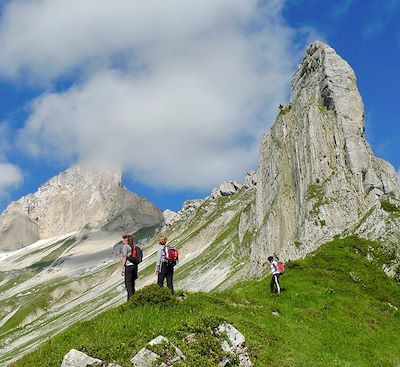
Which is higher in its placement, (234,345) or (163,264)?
(163,264)

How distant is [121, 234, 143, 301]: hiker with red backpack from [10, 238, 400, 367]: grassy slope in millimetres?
3348

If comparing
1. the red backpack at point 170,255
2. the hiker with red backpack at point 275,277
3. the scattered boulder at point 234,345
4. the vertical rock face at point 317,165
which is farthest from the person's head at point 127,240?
the vertical rock face at point 317,165

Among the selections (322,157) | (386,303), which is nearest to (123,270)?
(386,303)

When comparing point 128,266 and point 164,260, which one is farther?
point 164,260

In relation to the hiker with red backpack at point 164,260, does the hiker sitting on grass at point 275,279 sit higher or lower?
lower

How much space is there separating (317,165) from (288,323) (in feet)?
261

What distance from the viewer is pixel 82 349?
16.9m

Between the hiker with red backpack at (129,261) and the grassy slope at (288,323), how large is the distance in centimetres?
335

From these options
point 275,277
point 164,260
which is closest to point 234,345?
point 164,260

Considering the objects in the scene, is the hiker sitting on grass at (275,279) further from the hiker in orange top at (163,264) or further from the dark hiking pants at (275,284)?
the hiker in orange top at (163,264)

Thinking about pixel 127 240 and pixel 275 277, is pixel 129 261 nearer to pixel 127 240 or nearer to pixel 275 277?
pixel 127 240

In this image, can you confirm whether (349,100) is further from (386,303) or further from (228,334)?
(228,334)

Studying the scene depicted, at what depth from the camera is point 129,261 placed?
1011 inches

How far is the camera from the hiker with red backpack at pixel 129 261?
25562 millimetres
